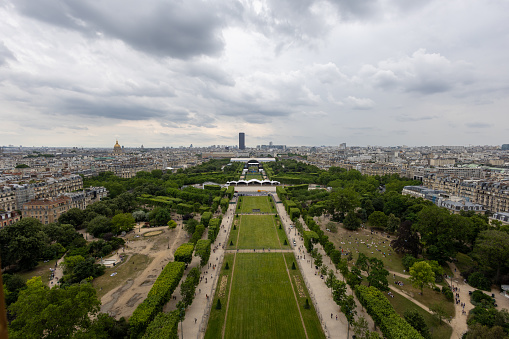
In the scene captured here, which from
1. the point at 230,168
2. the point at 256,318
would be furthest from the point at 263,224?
the point at 230,168

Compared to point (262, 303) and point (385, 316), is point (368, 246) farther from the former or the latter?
point (262, 303)

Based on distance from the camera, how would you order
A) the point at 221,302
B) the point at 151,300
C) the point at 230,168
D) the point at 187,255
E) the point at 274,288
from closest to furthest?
1. the point at 151,300
2. the point at 221,302
3. the point at 274,288
4. the point at 187,255
5. the point at 230,168

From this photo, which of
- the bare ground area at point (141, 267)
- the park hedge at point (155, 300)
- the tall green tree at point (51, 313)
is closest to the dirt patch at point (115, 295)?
the bare ground area at point (141, 267)

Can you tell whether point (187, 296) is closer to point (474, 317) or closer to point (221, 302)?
point (221, 302)

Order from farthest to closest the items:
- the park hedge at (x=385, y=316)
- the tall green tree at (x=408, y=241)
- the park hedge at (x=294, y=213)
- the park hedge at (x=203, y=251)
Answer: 1. the park hedge at (x=294, y=213)
2. the tall green tree at (x=408, y=241)
3. the park hedge at (x=203, y=251)
4. the park hedge at (x=385, y=316)

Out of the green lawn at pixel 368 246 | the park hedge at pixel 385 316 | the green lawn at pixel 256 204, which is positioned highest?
the green lawn at pixel 256 204

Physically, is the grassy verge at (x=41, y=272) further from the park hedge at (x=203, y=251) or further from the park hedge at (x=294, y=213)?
the park hedge at (x=294, y=213)

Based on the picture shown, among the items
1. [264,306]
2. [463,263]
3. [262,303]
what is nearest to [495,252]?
[463,263]
